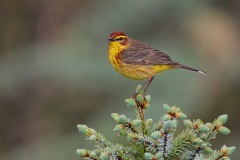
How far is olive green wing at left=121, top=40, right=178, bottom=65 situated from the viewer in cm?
Result: 508

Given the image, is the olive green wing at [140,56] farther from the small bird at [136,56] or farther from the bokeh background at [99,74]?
the bokeh background at [99,74]

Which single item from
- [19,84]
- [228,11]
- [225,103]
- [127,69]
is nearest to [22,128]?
[19,84]

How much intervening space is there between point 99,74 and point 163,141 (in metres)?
6.36

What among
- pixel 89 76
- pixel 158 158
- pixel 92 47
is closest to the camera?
pixel 158 158

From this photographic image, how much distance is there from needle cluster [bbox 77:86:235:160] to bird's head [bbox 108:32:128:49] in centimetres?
150

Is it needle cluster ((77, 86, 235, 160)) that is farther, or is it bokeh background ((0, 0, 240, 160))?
bokeh background ((0, 0, 240, 160))

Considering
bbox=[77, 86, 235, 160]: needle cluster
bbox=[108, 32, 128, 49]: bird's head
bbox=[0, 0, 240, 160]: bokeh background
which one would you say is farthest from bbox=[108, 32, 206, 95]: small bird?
bbox=[0, 0, 240, 160]: bokeh background

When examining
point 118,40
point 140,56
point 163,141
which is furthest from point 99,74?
point 163,141

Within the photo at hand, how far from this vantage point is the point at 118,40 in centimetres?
502

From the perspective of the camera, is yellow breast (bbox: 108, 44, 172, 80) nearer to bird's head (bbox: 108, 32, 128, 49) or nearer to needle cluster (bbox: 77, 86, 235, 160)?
bird's head (bbox: 108, 32, 128, 49)

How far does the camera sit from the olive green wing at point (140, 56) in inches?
200

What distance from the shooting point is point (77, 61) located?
9.96 metres

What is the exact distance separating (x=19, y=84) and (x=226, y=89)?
11.8 ft

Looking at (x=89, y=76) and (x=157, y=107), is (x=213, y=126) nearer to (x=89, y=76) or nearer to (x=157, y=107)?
(x=157, y=107)
